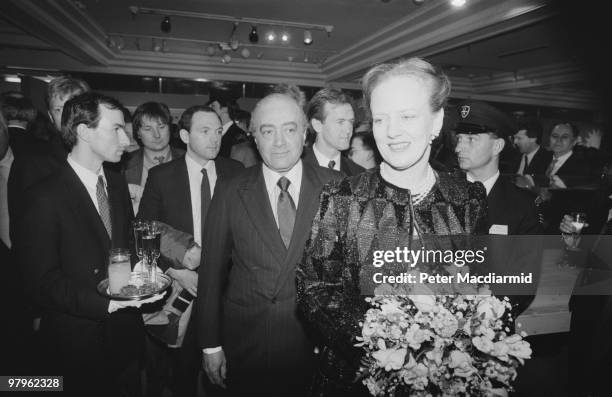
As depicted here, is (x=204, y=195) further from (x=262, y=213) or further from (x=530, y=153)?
(x=530, y=153)

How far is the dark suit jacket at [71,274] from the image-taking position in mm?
1692

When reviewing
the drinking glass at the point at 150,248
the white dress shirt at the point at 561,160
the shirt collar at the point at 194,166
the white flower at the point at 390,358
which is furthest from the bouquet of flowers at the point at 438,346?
the white dress shirt at the point at 561,160

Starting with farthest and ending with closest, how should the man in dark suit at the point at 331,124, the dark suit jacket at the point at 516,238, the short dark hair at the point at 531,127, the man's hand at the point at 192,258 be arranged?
1. the short dark hair at the point at 531,127
2. the man in dark suit at the point at 331,124
3. the man's hand at the point at 192,258
4. the dark suit jacket at the point at 516,238

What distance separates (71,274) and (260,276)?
3.11 feet

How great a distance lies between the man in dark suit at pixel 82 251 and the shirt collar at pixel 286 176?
82 centimetres

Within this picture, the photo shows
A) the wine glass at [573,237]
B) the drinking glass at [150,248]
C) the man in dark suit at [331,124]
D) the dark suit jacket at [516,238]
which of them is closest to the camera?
the dark suit jacket at [516,238]

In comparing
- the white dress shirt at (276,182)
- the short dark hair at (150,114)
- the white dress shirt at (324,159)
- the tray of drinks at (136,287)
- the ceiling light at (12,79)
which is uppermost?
the ceiling light at (12,79)

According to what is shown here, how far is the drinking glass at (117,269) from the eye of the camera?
1704 mm

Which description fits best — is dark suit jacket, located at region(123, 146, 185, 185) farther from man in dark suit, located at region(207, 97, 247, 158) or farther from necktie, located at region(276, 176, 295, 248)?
necktie, located at region(276, 176, 295, 248)

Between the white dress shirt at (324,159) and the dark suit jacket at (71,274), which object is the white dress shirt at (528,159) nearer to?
the white dress shirt at (324,159)

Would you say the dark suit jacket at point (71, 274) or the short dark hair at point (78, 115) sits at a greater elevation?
the short dark hair at point (78, 115)

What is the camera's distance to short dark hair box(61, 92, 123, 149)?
78.4 inches

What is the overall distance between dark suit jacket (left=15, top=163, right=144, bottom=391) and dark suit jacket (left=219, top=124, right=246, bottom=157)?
316cm

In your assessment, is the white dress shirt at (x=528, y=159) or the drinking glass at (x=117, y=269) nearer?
the drinking glass at (x=117, y=269)
